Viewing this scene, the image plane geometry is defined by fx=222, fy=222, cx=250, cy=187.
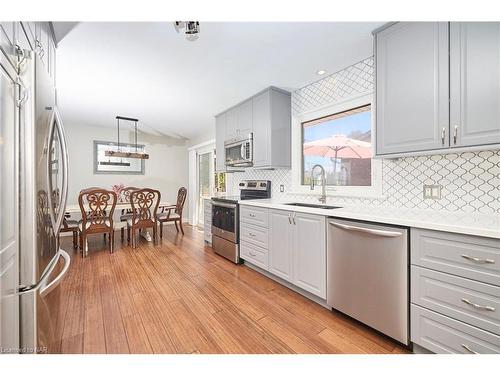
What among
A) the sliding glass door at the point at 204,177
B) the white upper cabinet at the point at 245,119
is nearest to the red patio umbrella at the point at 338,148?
the white upper cabinet at the point at 245,119

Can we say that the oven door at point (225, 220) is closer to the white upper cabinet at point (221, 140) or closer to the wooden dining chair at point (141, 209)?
the white upper cabinet at point (221, 140)

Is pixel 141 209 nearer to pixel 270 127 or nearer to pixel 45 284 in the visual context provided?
pixel 270 127

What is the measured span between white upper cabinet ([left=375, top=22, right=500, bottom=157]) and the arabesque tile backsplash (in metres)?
0.30

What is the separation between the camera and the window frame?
2164 mm

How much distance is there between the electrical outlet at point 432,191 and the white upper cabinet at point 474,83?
438 mm

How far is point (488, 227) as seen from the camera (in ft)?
3.76

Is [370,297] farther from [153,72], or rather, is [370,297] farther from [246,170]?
[153,72]

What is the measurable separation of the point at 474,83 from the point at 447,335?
1.50m

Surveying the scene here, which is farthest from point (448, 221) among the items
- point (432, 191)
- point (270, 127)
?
point (270, 127)

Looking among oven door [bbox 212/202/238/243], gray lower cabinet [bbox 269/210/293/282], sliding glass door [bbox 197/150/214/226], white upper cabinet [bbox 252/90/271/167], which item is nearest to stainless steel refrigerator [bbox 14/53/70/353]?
gray lower cabinet [bbox 269/210/293/282]

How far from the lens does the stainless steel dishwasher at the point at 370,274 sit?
1.43 meters

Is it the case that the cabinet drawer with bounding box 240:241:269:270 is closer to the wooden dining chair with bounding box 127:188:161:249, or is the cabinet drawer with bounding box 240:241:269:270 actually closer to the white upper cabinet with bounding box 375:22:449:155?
the white upper cabinet with bounding box 375:22:449:155

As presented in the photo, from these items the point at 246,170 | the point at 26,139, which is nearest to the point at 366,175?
the point at 246,170

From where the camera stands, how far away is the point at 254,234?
271 centimetres
